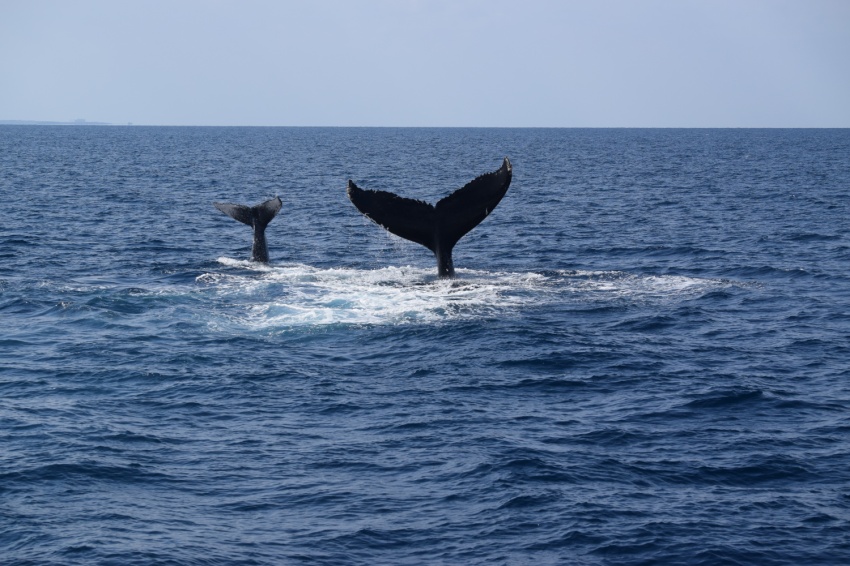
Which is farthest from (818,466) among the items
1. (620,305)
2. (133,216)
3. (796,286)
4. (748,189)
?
(748,189)

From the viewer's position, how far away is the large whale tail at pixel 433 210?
2366 centimetres

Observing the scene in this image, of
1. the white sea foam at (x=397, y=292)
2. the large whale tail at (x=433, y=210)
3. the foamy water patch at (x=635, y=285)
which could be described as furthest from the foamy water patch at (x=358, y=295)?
the large whale tail at (x=433, y=210)

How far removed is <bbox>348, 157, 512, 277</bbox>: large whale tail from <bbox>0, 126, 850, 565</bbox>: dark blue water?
60.7 inches

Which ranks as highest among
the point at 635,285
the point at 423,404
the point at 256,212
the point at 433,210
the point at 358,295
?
the point at 433,210

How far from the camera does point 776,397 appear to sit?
17.5 m

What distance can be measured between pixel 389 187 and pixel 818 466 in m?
51.5

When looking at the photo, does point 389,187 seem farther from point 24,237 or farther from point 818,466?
point 818,466

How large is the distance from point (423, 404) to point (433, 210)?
8.02m

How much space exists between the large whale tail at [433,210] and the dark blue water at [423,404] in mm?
1541

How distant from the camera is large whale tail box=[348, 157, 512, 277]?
77.6ft

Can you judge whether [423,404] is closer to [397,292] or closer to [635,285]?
[397,292]

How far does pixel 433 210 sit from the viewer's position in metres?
24.3

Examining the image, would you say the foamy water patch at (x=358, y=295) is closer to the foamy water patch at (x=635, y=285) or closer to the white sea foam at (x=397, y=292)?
the white sea foam at (x=397, y=292)

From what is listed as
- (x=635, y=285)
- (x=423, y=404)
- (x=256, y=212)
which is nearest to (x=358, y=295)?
(x=256, y=212)
